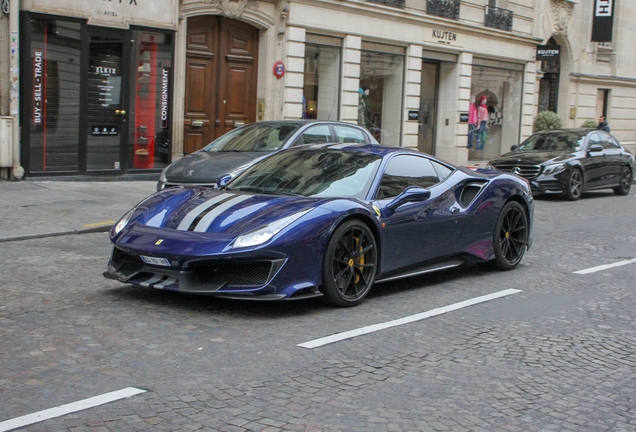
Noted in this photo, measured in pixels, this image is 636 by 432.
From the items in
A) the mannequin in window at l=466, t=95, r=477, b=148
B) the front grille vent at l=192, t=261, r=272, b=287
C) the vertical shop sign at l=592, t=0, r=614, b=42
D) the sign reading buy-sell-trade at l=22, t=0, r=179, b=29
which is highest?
the vertical shop sign at l=592, t=0, r=614, b=42

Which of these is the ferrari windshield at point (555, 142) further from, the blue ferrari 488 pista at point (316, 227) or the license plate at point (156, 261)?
the license plate at point (156, 261)

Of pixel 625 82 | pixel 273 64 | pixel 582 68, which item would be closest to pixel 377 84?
pixel 273 64

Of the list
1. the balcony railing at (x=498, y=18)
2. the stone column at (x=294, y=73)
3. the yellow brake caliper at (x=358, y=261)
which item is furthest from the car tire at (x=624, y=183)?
the yellow brake caliper at (x=358, y=261)

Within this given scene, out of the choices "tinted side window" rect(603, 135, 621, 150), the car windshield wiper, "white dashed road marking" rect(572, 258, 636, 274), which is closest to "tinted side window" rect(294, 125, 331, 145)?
"white dashed road marking" rect(572, 258, 636, 274)

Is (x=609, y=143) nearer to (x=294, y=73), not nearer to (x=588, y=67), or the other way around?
(x=294, y=73)

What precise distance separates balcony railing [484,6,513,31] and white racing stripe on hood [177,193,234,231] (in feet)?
75.3

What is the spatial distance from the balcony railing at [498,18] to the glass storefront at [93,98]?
13.6 meters

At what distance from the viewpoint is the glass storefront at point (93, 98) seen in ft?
53.0

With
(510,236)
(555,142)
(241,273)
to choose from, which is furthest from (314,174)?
(555,142)

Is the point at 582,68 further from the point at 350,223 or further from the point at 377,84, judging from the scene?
the point at 350,223

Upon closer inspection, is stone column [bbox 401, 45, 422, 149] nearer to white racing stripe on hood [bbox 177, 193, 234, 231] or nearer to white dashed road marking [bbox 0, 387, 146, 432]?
white racing stripe on hood [bbox 177, 193, 234, 231]

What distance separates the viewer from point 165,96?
18.6 metres

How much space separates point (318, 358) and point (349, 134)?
886 cm

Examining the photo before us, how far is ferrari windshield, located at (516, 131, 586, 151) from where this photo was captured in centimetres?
1912
